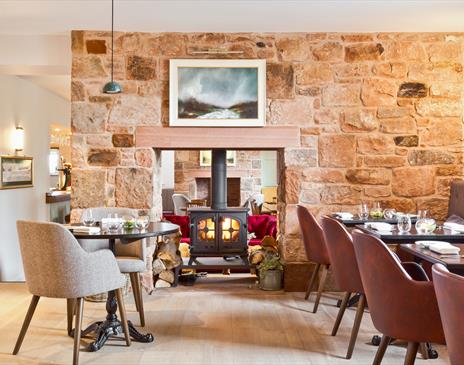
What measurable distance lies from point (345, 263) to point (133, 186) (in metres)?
2.54

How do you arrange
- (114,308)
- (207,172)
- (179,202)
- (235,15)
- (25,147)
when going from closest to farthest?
(114,308) < (235,15) < (25,147) < (179,202) < (207,172)

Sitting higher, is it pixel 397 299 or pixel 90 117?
pixel 90 117

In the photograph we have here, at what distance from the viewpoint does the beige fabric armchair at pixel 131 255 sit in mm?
3904

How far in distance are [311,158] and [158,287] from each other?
1.99 meters

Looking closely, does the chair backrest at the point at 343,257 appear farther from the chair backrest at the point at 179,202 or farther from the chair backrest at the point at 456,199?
the chair backrest at the point at 179,202

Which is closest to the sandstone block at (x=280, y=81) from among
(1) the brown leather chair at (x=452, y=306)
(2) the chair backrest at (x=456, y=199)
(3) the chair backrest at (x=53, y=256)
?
(2) the chair backrest at (x=456, y=199)

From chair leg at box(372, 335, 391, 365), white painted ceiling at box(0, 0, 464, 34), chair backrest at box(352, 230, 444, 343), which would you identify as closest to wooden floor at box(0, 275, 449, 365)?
chair leg at box(372, 335, 391, 365)

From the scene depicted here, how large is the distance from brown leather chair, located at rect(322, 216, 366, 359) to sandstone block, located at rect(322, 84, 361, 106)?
2.00 m

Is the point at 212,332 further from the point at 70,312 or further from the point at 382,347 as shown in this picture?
the point at 382,347

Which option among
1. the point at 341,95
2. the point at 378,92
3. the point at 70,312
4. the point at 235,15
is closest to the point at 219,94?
the point at 235,15

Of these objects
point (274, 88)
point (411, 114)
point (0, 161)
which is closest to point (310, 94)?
point (274, 88)

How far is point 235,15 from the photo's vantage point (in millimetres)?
4875

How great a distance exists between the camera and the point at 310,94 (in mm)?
5422

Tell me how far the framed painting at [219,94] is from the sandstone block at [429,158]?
152cm
